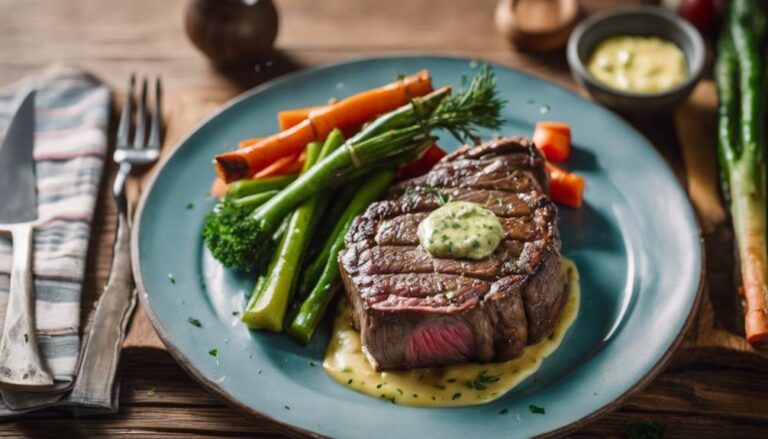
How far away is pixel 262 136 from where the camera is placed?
241 inches

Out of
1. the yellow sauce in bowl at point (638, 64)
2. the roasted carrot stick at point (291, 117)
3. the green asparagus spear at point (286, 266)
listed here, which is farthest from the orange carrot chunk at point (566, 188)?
the roasted carrot stick at point (291, 117)

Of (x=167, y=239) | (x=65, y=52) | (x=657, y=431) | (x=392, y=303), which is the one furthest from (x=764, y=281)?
(x=65, y=52)

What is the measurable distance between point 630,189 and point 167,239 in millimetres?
3022

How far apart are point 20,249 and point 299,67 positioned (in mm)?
2819

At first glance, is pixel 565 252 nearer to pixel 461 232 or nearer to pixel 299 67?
pixel 461 232

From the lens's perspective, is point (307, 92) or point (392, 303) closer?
point (392, 303)

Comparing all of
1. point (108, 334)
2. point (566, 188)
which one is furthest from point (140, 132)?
point (566, 188)

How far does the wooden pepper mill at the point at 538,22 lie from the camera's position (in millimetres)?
7039

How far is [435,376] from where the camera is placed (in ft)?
15.3

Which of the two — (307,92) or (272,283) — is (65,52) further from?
(272,283)

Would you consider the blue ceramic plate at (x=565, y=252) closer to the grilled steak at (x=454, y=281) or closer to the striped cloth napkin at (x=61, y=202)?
the grilled steak at (x=454, y=281)

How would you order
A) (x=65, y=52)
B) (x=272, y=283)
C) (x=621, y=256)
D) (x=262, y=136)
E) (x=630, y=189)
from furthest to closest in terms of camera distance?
(x=65, y=52)
(x=262, y=136)
(x=630, y=189)
(x=621, y=256)
(x=272, y=283)

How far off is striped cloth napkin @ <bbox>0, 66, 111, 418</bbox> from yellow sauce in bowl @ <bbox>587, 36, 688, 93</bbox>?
3.83 metres

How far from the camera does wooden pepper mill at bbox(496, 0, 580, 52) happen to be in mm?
7039
